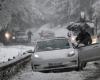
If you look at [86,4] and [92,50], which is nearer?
[92,50]

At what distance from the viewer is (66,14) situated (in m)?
85.0

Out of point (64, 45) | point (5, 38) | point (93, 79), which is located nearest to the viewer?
point (93, 79)

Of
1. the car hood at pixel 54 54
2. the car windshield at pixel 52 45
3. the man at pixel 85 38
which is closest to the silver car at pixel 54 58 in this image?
the car hood at pixel 54 54

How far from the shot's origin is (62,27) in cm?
8462

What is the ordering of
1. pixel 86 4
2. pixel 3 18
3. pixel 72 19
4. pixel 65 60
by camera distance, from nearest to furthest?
pixel 65 60 → pixel 3 18 → pixel 86 4 → pixel 72 19

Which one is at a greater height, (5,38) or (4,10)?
(4,10)

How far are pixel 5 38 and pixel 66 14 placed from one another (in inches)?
1447

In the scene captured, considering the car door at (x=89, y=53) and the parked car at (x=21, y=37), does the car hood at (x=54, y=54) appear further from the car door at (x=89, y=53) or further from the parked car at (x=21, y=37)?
the parked car at (x=21, y=37)

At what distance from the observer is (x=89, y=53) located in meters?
15.1

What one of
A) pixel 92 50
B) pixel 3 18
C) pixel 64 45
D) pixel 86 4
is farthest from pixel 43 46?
pixel 86 4

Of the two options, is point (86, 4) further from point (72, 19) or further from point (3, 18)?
point (3, 18)

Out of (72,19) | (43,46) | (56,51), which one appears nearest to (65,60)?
(56,51)

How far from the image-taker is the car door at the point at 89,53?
15.0 m

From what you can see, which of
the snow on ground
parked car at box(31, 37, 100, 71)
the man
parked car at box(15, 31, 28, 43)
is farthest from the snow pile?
parked car at box(15, 31, 28, 43)
